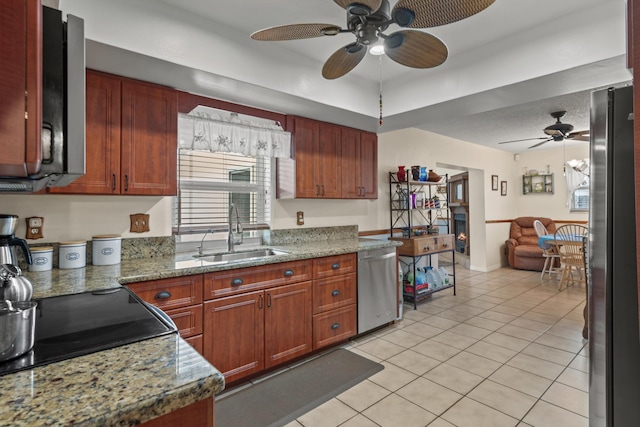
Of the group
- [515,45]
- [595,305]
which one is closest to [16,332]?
[595,305]

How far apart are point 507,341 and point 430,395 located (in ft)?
4.54

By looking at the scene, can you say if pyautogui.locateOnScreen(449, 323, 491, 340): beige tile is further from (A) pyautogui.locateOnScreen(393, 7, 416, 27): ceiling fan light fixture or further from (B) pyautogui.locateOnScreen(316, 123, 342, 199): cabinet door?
(A) pyautogui.locateOnScreen(393, 7, 416, 27): ceiling fan light fixture

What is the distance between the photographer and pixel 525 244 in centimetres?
683

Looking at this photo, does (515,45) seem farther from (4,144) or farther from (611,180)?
(4,144)

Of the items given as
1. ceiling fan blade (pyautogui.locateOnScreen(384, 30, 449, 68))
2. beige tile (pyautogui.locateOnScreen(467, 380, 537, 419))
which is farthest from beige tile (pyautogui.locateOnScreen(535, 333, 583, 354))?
ceiling fan blade (pyautogui.locateOnScreen(384, 30, 449, 68))

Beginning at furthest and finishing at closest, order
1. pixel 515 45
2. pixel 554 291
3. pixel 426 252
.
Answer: pixel 554 291
pixel 426 252
pixel 515 45

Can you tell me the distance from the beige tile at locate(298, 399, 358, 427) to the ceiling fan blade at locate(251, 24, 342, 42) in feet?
7.32

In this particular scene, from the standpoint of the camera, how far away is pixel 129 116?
2.29 m

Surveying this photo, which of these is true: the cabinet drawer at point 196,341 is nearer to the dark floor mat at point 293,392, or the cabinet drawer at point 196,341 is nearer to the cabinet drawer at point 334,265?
the dark floor mat at point 293,392

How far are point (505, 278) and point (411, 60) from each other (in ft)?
17.2

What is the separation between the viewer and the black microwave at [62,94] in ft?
2.22

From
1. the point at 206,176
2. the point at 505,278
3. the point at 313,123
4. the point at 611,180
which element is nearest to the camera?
the point at 611,180

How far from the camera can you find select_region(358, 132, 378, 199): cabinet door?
3833 mm

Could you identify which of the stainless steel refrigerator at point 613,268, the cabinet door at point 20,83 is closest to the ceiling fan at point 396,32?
the stainless steel refrigerator at point 613,268
